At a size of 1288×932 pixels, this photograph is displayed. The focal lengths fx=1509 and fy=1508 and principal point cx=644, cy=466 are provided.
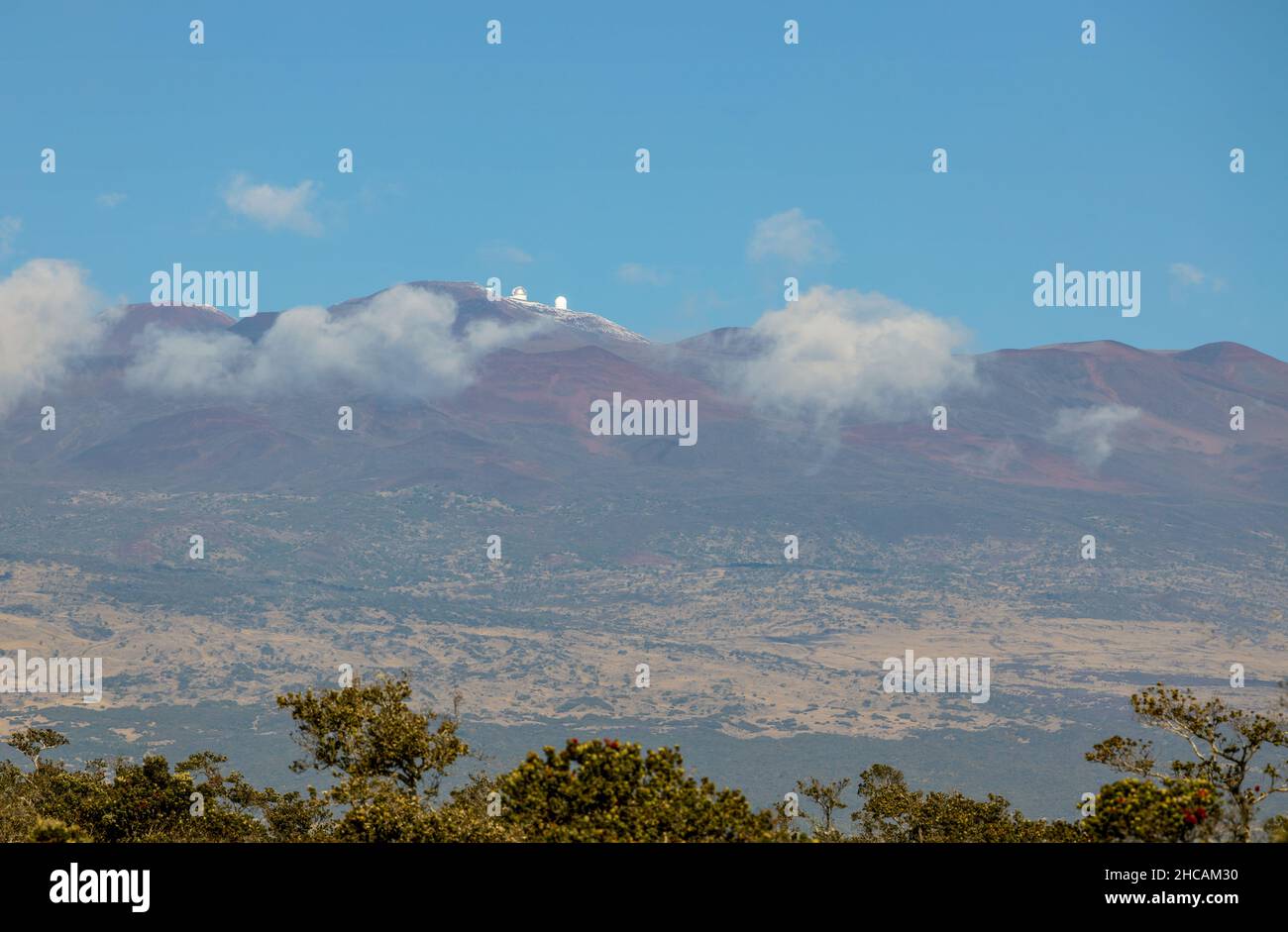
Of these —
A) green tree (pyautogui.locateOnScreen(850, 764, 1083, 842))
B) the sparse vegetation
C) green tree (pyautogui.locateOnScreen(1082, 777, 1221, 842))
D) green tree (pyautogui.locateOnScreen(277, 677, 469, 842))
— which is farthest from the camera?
green tree (pyautogui.locateOnScreen(850, 764, 1083, 842))

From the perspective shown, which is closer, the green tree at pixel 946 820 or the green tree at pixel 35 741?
the green tree at pixel 946 820

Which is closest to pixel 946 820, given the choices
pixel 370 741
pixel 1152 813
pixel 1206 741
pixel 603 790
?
pixel 1206 741

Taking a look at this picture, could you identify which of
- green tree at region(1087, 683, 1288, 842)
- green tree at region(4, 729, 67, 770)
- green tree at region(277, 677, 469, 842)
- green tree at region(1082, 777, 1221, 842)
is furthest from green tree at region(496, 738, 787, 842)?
green tree at region(4, 729, 67, 770)

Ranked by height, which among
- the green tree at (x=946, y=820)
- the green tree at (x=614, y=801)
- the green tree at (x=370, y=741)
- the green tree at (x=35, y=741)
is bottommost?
the green tree at (x=946, y=820)

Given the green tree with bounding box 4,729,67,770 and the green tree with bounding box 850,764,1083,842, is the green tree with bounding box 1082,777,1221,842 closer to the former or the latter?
the green tree with bounding box 850,764,1083,842

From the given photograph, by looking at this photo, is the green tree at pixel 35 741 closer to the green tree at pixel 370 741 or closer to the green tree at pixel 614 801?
the green tree at pixel 370 741

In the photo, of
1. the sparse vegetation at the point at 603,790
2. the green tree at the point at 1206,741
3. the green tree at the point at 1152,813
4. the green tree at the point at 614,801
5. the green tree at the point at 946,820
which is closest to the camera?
the green tree at the point at 1152,813

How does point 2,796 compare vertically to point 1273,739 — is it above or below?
below

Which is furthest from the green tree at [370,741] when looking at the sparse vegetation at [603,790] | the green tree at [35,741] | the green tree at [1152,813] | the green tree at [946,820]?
the green tree at [35,741]
